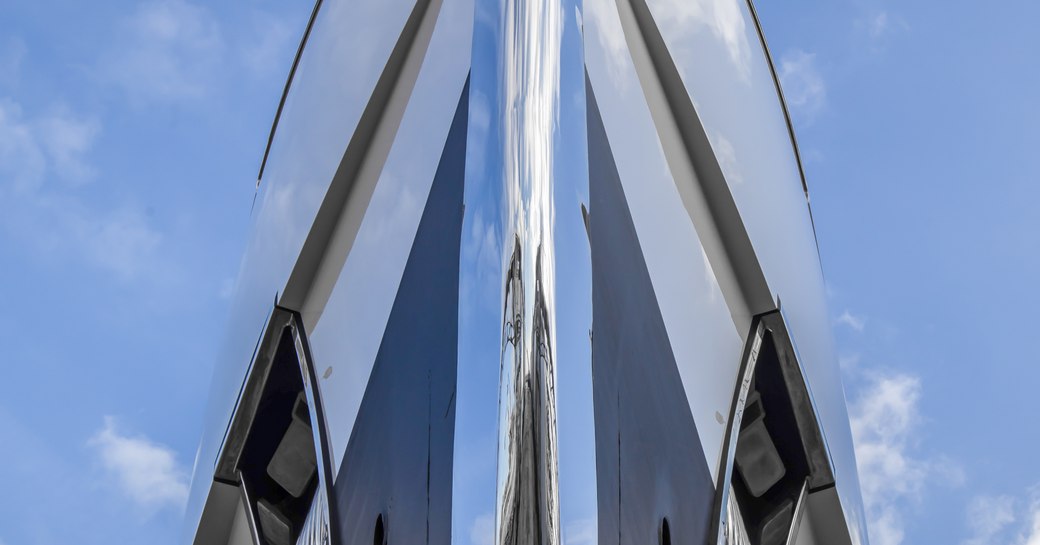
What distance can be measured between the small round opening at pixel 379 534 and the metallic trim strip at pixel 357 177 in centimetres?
26

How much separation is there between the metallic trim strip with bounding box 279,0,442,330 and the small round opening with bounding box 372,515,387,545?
0.26m

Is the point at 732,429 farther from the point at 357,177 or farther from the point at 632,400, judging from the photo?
the point at 357,177

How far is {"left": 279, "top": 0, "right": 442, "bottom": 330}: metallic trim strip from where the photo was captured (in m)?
1.00

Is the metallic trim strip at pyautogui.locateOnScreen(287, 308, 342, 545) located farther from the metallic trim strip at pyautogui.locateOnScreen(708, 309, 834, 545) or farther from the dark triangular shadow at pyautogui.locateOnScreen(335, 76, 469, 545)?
the metallic trim strip at pyautogui.locateOnScreen(708, 309, 834, 545)

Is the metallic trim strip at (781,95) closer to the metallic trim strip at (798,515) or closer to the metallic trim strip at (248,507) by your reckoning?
the metallic trim strip at (798,515)

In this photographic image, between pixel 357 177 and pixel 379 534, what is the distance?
0.37 m

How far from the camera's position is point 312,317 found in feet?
3.32

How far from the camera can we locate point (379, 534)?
0.80m

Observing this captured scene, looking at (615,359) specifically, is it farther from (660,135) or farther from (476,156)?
(660,135)

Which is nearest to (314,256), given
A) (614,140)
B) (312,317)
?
(312,317)

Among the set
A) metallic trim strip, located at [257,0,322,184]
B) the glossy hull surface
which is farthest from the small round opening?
metallic trim strip, located at [257,0,322,184]

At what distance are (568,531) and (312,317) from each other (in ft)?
1.59

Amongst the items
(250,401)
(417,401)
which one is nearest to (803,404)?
(417,401)

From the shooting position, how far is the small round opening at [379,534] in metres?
0.79
